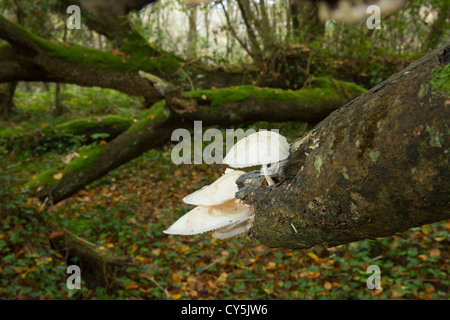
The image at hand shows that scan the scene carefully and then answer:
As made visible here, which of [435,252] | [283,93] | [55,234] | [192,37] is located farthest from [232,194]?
[192,37]

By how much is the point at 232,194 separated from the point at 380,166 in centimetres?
71

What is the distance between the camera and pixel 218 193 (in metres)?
1.39

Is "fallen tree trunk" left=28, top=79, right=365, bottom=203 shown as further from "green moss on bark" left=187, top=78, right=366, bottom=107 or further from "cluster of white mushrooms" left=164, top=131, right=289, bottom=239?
"cluster of white mushrooms" left=164, top=131, right=289, bottom=239

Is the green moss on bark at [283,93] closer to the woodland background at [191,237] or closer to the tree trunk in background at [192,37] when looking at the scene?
the woodland background at [191,237]

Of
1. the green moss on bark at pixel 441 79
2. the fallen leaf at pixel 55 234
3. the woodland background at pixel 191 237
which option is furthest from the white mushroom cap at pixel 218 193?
the fallen leaf at pixel 55 234


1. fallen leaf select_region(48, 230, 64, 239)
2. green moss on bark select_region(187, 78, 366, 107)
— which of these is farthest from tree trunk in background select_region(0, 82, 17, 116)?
fallen leaf select_region(48, 230, 64, 239)

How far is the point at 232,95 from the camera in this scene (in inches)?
232

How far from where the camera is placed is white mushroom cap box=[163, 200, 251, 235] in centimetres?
133

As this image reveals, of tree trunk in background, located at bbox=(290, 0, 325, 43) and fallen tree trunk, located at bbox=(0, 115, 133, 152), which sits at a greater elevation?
tree trunk in background, located at bbox=(290, 0, 325, 43)

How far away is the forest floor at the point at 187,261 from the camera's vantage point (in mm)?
3875

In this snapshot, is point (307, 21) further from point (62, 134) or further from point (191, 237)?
point (62, 134)

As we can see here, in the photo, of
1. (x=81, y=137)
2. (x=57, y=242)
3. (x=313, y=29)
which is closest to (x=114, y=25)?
(x=81, y=137)

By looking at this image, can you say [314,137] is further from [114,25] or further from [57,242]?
[114,25]

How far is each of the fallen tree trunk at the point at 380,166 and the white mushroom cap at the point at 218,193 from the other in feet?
1.06
